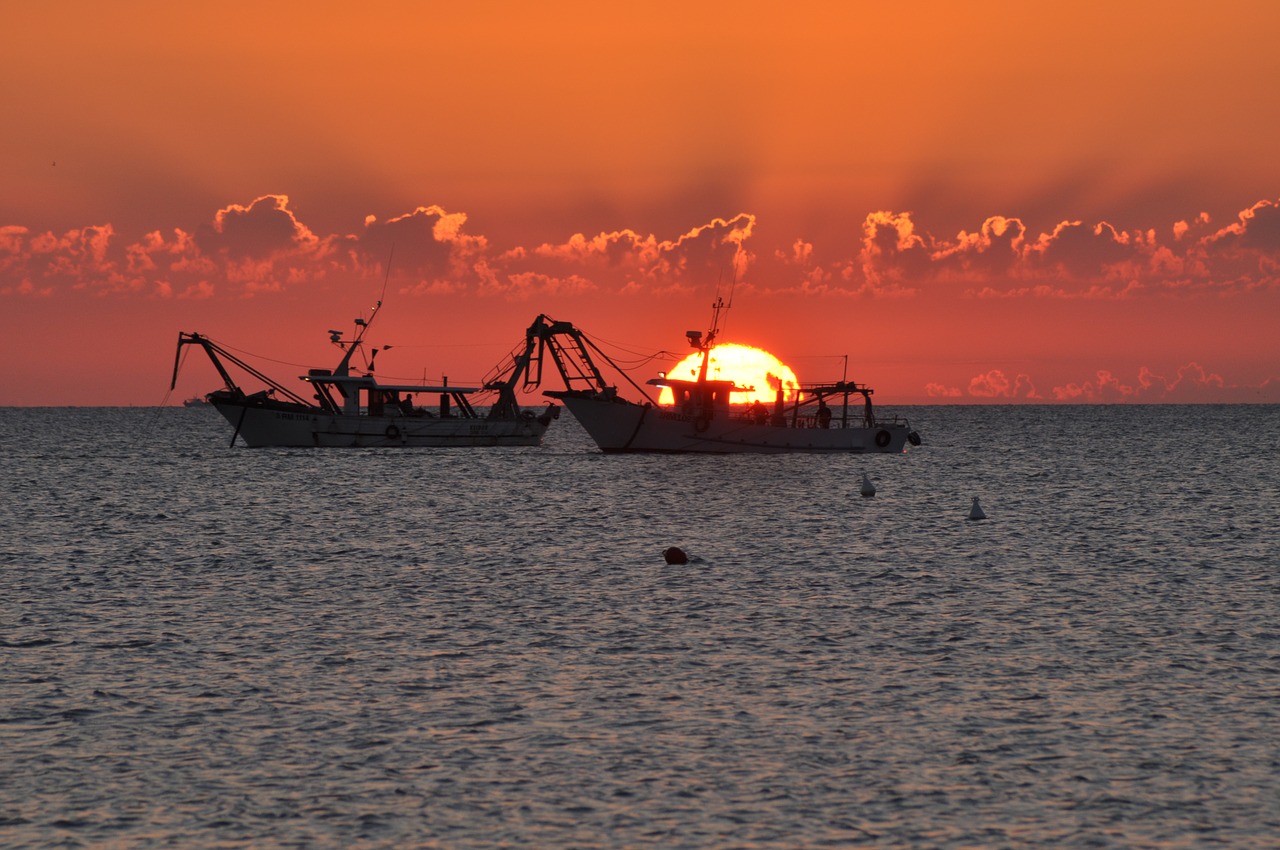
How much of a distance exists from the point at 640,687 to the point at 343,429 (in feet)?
310

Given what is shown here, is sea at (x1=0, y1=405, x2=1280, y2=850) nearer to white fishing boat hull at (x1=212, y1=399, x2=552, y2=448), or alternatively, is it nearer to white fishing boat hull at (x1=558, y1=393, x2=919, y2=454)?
white fishing boat hull at (x1=558, y1=393, x2=919, y2=454)

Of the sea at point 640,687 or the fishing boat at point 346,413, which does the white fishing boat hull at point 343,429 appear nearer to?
the fishing boat at point 346,413

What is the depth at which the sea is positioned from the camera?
15.9 metres

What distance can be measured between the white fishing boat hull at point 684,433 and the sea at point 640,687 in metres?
45.3

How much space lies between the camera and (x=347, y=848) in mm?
14781

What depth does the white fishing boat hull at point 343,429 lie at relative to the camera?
114 meters

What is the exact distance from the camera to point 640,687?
23.1 meters

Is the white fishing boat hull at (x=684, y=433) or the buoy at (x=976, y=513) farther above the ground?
the white fishing boat hull at (x=684, y=433)

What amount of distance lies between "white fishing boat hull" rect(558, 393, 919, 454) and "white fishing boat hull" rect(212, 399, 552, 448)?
13.3m

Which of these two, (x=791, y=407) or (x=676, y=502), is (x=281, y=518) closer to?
(x=676, y=502)

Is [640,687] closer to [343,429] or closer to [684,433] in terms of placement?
[684,433]

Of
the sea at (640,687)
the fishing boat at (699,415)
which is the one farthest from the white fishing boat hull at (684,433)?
the sea at (640,687)

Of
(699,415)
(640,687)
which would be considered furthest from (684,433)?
(640,687)

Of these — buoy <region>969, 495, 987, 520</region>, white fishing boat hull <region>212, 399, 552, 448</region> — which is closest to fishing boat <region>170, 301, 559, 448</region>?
white fishing boat hull <region>212, 399, 552, 448</region>
